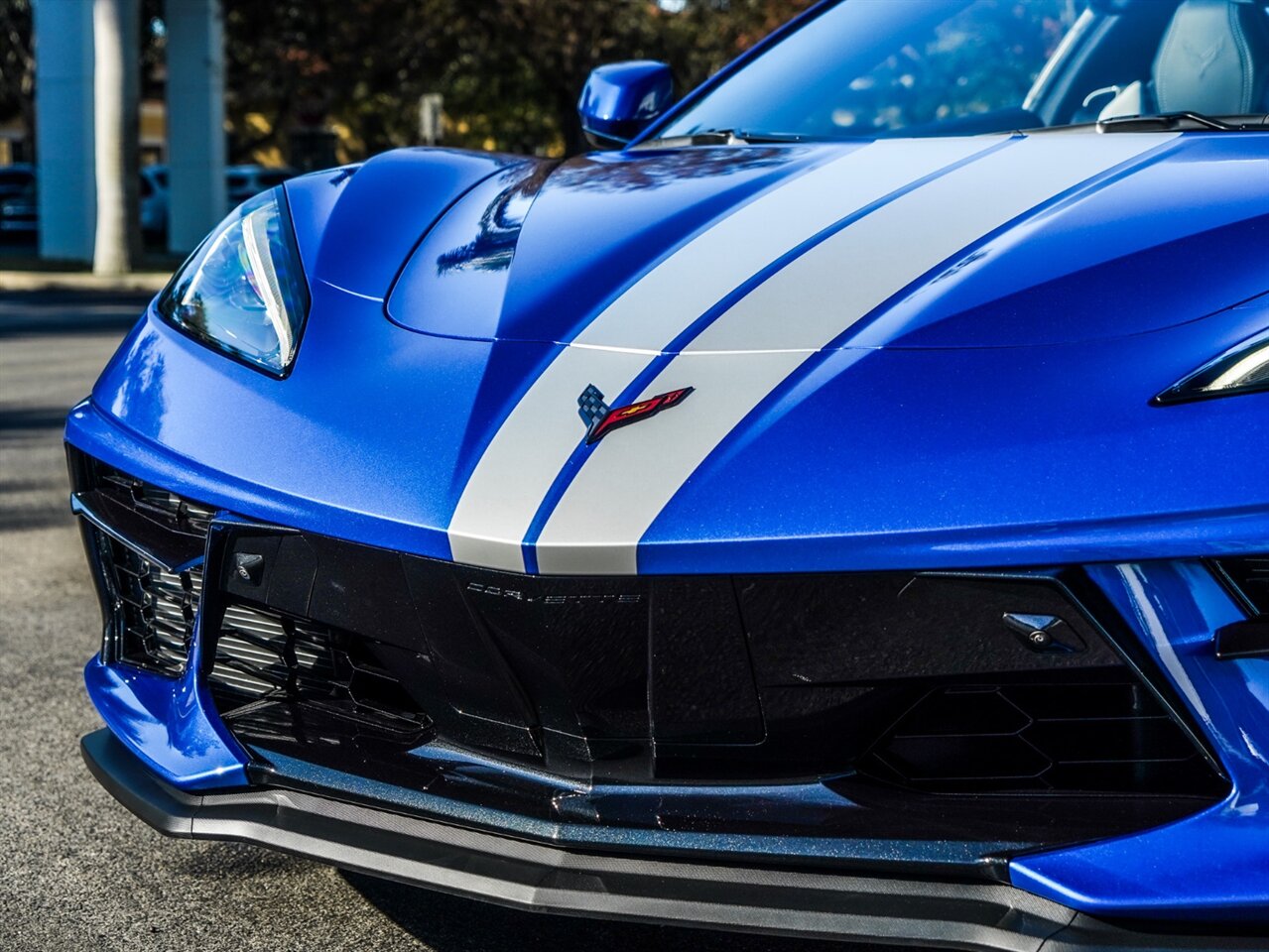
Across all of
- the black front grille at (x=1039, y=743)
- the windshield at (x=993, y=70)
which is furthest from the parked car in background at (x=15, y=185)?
the black front grille at (x=1039, y=743)

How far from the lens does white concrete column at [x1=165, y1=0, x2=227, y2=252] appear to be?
771 inches

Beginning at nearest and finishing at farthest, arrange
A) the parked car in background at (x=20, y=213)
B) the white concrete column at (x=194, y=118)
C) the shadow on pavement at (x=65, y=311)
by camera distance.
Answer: the shadow on pavement at (x=65, y=311), the white concrete column at (x=194, y=118), the parked car in background at (x=20, y=213)

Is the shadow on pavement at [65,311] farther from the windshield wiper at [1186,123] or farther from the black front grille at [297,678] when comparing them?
the windshield wiper at [1186,123]

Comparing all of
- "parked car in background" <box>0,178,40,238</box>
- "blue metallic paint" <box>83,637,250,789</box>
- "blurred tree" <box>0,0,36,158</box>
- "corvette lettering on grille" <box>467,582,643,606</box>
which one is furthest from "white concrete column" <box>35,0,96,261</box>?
"corvette lettering on grille" <box>467,582,643,606</box>

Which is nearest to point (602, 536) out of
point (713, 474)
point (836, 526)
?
point (713, 474)

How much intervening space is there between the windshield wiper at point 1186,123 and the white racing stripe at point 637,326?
32 centimetres

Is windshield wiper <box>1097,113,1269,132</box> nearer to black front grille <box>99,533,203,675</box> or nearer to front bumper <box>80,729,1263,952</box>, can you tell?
front bumper <box>80,729,1263,952</box>

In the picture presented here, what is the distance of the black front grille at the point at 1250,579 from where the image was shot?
151 cm

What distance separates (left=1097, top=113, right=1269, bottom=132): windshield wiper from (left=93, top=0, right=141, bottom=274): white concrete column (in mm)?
14657

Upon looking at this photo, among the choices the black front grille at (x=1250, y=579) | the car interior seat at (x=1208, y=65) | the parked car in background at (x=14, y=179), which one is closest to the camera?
the black front grille at (x=1250, y=579)

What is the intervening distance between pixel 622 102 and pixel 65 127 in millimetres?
17258

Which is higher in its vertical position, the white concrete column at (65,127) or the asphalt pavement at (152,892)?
the asphalt pavement at (152,892)

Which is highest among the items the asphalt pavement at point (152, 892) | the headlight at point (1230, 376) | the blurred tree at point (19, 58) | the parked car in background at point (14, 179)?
the headlight at point (1230, 376)

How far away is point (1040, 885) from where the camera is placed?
5.07 ft
